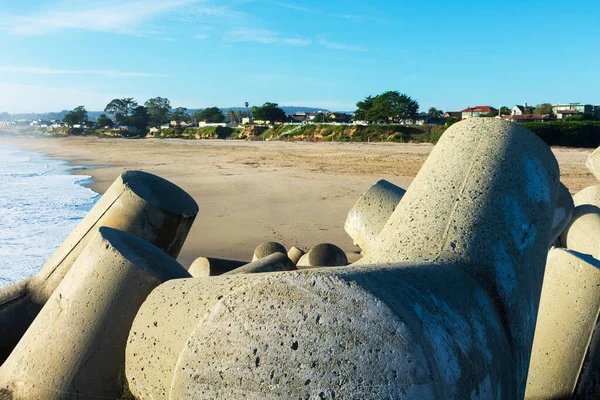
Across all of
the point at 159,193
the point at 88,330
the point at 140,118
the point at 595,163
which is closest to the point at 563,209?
the point at 595,163

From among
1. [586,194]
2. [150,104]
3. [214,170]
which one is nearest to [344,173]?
[214,170]

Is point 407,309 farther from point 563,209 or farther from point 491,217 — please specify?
point 563,209

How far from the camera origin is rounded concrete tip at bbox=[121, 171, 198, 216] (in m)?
4.64

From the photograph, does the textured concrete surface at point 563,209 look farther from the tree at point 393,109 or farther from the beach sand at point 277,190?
the tree at point 393,109

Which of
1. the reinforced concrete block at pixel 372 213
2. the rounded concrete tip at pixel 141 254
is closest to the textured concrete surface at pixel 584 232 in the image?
the reinforced concrete block at pixel 372 213

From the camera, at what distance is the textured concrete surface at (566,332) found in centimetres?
344

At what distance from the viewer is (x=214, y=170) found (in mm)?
24422

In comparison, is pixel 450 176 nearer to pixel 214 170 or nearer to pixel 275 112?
pixel 214 170

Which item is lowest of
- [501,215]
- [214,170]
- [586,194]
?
[214,170]

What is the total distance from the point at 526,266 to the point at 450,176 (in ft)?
1.94

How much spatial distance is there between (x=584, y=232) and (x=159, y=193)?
4.02 m

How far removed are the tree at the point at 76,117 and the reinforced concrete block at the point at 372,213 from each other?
11743cm

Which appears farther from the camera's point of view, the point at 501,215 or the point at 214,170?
the point at 214,170

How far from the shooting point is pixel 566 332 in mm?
A: 3504
